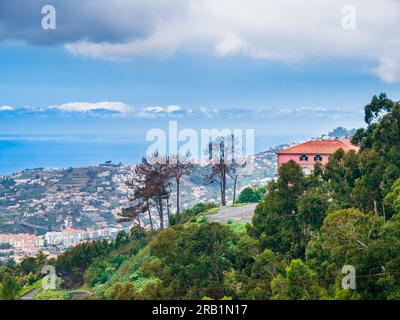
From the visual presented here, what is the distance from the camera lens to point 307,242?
1714 centimetres

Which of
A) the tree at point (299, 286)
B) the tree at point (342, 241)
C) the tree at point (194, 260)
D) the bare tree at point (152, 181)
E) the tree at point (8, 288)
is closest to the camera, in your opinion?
the tree at point (299, 286)

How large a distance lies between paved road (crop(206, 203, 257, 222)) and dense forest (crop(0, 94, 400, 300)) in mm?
5268

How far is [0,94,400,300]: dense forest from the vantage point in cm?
1298

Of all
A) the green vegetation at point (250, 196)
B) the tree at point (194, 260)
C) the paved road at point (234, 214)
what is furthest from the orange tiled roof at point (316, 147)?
the tree at point (194, 260)

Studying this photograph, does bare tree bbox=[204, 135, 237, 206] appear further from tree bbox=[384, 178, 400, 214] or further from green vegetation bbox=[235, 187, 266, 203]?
tree bbox=[384, 178, 400, 214]

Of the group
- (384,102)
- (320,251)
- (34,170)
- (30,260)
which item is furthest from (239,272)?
(34,170)

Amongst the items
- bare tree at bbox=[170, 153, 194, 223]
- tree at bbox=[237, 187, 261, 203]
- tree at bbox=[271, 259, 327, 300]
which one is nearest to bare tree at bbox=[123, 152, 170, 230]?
bare tree at bbox=[170, 153, 194, 223]

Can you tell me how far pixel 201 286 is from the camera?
1600cm

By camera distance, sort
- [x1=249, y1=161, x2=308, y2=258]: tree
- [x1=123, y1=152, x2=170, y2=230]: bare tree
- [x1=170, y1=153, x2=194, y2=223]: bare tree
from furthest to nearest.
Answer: [x1=170, y1=153, x2=194, y2=223]: bare tree
[x1=123, y1=152, x2=170, y2=230]: bare tree
[x1=249, y1=161, x2=308, y2=258]: tree

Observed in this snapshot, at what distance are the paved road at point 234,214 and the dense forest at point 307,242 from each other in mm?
5268

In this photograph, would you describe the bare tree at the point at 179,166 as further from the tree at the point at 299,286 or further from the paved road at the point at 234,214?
the tree at the point at 299,286

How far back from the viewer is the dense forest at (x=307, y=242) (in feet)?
42.6

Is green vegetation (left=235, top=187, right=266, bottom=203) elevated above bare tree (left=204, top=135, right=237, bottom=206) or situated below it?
below
